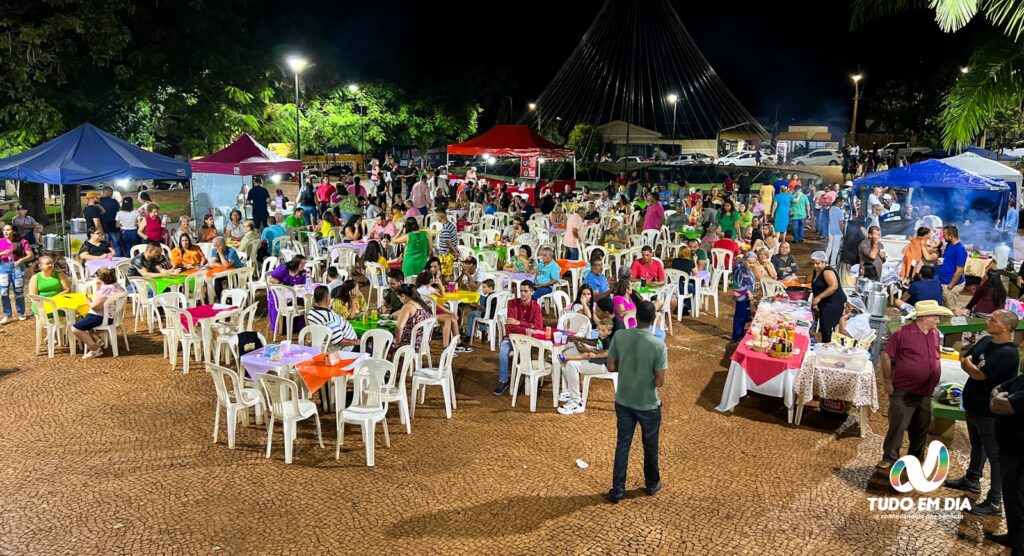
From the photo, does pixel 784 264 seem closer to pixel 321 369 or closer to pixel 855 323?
pixel 855 323

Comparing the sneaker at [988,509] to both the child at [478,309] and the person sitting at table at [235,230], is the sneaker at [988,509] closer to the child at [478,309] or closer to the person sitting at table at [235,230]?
the child at [478,309]

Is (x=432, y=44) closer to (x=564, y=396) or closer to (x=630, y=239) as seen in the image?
(x=630, y=239)

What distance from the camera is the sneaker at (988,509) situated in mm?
5473

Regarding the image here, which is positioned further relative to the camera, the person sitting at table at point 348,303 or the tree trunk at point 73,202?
the tree trunk at point 73,202

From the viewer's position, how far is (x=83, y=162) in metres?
12.8

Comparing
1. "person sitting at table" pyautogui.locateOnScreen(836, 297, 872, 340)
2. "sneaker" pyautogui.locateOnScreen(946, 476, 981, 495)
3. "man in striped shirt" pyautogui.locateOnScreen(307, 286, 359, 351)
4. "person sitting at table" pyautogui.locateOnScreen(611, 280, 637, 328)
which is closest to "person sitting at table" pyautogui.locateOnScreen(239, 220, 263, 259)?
"man in striped shirt" pyautogui.locateOnScreen(307, 286, 359, 351)

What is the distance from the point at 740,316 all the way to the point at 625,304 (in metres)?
2.46

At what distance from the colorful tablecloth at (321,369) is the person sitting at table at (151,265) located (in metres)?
4.65

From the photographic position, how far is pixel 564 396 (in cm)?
777

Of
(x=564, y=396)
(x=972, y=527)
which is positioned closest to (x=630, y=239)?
(x=564, y=396)

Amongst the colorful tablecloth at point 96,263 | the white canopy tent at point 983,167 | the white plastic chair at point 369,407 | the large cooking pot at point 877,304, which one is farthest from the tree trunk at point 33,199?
the white canopy tent at point 983,167

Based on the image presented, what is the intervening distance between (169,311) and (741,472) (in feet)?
21.5

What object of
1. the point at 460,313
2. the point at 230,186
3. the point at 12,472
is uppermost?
the point at 230,186

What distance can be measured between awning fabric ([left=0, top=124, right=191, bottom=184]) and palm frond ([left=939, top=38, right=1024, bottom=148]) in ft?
41.6
